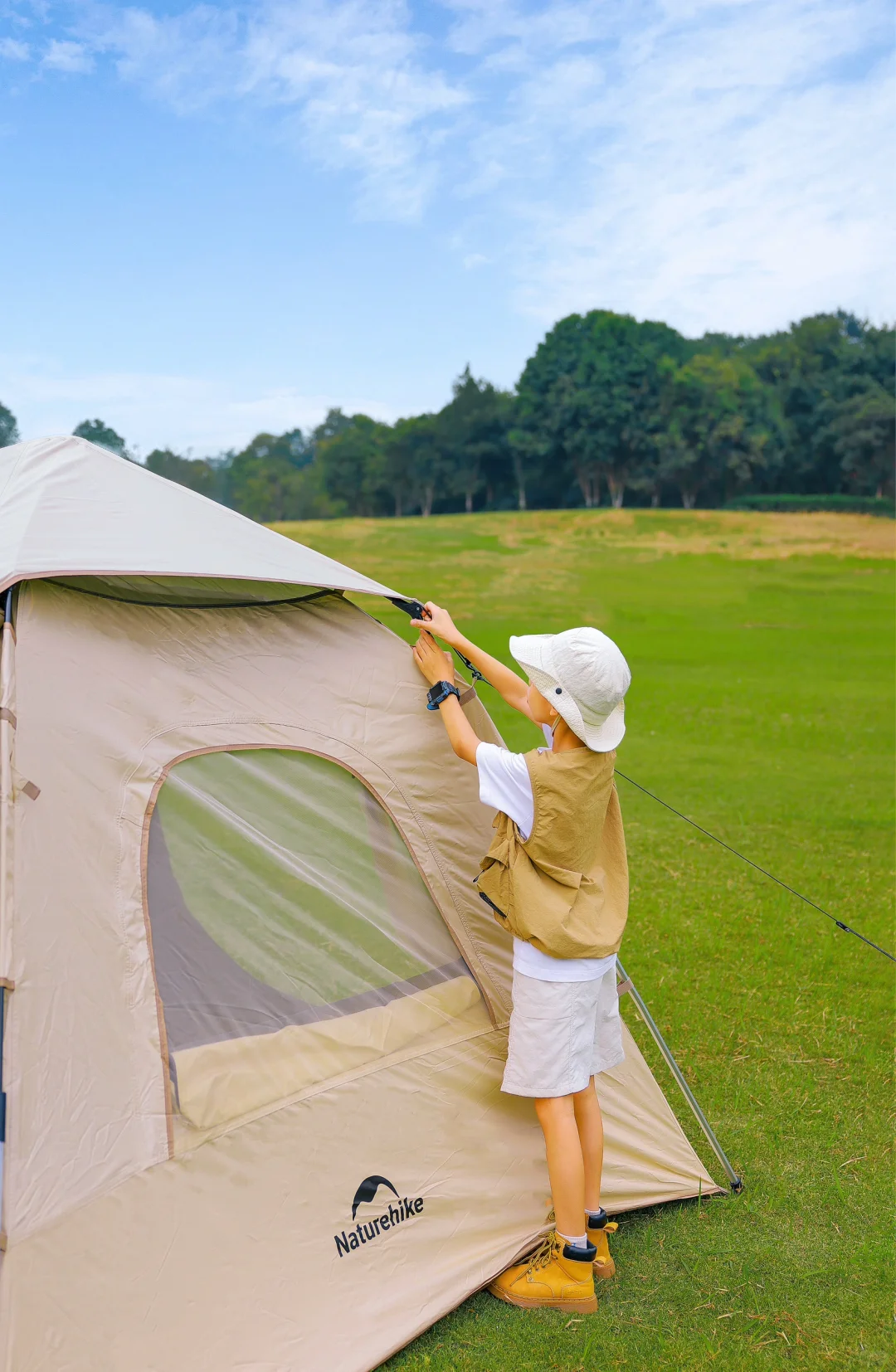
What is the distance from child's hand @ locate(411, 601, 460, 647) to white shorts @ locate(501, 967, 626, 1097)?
37.0 inches

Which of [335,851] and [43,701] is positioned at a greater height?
[43,701]

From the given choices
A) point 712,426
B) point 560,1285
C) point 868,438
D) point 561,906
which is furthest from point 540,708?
point 868,438

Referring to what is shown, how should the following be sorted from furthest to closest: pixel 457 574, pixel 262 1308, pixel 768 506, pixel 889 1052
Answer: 1. pixel 768 506
2. pixel 457 574
3. pixel 889 1052
4. pixel 262 1308

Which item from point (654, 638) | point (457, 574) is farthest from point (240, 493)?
point (654, 638)

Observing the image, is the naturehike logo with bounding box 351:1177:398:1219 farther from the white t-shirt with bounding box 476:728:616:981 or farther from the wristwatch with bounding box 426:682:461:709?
the wristwatch with bounding box 426:682:461:709

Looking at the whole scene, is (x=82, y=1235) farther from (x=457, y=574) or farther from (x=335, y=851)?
(x=457, y=574)

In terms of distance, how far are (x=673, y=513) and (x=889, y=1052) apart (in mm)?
33860

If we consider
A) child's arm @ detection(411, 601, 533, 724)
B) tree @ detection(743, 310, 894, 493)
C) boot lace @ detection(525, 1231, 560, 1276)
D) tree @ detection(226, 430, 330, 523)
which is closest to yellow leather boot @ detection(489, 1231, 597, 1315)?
boot lace @ detection(525, 1231, 560, 1276)

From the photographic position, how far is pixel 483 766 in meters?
2.87

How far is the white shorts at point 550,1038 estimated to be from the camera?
115 inches

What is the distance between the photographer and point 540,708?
118 inches

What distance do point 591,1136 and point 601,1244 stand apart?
0.34 meters

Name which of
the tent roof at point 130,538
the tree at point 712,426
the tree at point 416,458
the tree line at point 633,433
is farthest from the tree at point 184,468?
the tent roof at point 130,538

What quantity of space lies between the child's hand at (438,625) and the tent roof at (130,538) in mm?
137
